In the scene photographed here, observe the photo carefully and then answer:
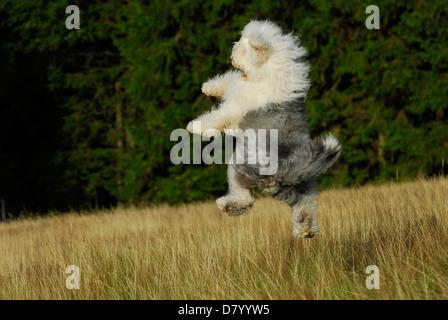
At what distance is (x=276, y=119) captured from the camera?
11.7ft

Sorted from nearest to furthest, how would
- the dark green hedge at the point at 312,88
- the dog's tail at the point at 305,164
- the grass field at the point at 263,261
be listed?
the dog's tail at the point at 305,164 → the grass field at the point at 263,261 → the dark green hedge at the point at 312,88

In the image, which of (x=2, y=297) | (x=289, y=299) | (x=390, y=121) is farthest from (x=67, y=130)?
(x=289, y=299)

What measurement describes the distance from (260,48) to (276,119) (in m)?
0.46

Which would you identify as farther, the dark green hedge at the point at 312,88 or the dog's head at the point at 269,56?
the dark green hedge at the point at 312,88

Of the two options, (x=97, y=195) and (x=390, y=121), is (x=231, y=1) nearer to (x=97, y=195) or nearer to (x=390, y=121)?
(x=390, y=121)

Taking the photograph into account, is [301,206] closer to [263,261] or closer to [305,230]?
[305,230]

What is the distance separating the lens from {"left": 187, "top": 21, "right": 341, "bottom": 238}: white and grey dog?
3.57 metres

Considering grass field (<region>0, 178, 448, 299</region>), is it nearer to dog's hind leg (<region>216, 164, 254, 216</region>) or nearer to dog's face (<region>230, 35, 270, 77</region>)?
dog's hind leg (<region>216, 164, 254, 216</region>)

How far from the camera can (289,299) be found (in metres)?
3.42

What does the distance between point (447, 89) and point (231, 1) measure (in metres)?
5.61

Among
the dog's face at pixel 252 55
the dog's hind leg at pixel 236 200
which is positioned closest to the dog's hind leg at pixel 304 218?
the dog's hind leg at pixel 236 200

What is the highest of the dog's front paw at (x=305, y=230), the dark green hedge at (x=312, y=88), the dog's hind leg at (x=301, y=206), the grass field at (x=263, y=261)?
the dark green hedge at (x=312, y=88)

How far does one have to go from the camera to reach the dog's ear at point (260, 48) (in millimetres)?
3548

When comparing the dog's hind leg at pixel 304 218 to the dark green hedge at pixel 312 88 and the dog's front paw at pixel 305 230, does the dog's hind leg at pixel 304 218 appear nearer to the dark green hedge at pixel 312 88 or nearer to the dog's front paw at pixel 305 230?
the dog's front paw at pixel 305 230
